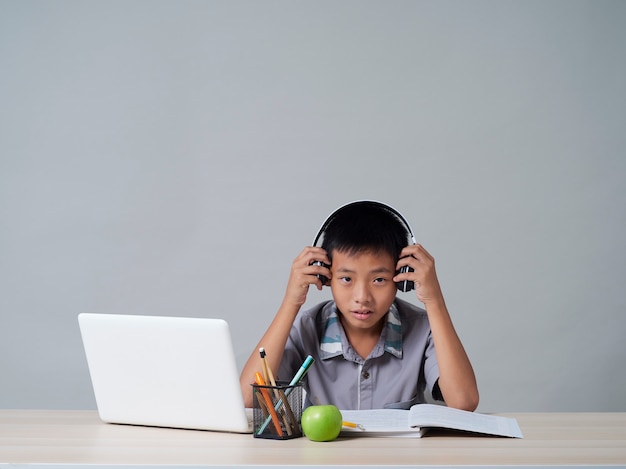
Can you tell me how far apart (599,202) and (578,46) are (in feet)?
2.09

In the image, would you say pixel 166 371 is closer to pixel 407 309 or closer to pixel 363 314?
pixel 363 314

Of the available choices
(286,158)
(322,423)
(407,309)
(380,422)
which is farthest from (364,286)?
(286,158)

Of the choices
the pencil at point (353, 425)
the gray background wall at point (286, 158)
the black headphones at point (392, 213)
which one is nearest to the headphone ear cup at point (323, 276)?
the black headphones at point (392, 213)

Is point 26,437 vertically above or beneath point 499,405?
beneath

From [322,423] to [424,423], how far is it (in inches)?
7.3


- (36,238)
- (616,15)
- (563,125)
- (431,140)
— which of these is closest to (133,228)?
(36,238)

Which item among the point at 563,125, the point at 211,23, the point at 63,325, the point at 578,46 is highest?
the point at 211,23

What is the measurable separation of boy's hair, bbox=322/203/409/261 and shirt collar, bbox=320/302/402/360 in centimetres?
17

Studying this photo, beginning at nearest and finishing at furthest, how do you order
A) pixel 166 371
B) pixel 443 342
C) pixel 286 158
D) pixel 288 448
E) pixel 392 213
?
pixel 288 448 → pixel 166 371 → pixel 443 342 → pixel 392 213 → pixel 286 158

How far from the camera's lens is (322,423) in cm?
131

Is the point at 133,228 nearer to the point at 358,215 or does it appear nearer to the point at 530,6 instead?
the point at 358,215

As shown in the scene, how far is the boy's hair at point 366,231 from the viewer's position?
182cm

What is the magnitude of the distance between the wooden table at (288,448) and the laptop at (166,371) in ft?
0.10

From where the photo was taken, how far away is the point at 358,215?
1863mm
